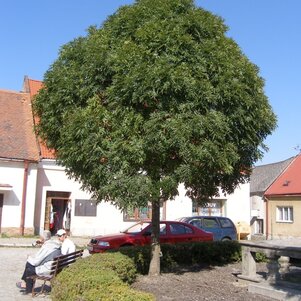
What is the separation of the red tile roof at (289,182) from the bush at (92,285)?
2890 centimetres

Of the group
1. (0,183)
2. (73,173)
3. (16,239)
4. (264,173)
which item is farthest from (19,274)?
(264,173)

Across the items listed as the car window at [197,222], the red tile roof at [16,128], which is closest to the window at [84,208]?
the red tile roof at [16,128]

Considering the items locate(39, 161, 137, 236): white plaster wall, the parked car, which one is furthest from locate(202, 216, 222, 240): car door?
locate(39, 161, 137, 236): white plaster wall

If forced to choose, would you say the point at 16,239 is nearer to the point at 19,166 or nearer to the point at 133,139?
the point at 19,166

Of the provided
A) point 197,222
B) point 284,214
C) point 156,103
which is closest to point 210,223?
point 197,222

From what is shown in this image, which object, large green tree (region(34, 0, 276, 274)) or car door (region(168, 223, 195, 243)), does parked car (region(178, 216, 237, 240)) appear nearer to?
car door (region(168, 223, 195, 243))

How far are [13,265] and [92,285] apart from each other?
25.1 feet

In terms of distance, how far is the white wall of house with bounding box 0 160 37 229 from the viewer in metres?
23.7

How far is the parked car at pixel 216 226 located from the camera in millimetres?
21141

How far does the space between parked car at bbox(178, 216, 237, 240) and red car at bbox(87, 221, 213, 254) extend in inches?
152

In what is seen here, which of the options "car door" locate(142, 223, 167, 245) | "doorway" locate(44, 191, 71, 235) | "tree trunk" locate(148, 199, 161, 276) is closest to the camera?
"tree trunk" locate(148, 199, 161, 276)

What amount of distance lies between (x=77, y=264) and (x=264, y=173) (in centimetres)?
3693

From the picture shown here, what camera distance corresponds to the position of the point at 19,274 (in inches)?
472

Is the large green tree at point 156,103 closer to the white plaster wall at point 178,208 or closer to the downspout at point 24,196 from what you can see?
the downspout at point 24,196
